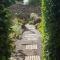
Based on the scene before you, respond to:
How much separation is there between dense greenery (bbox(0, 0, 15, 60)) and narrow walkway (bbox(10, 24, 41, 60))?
3.73 metres

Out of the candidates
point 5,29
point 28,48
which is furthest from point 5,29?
point 28,48

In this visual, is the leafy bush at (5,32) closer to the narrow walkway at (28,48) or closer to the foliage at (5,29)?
the foliage at (5,29)

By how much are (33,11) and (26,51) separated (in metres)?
8.31

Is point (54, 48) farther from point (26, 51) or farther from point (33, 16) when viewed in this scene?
point (33, 16)

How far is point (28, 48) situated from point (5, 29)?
544 centimetres

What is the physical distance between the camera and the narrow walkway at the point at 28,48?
9.00 metres

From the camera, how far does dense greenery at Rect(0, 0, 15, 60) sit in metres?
4.77

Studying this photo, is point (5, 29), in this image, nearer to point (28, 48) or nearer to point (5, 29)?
point (5, 29)

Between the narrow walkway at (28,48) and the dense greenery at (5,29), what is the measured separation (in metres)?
3.73

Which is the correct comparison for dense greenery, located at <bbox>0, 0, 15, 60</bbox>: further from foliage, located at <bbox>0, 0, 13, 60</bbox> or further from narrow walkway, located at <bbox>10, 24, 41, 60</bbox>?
narrow walkway, located at <bbox>10, 24, 41, 60</bbox>

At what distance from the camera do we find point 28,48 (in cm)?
1024

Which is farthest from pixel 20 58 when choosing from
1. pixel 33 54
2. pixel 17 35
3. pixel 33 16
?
pixel 33 16

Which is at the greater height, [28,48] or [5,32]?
[5,32]

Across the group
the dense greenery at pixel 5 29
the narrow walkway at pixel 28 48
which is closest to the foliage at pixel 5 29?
the dense greenery at pixel 5 29
